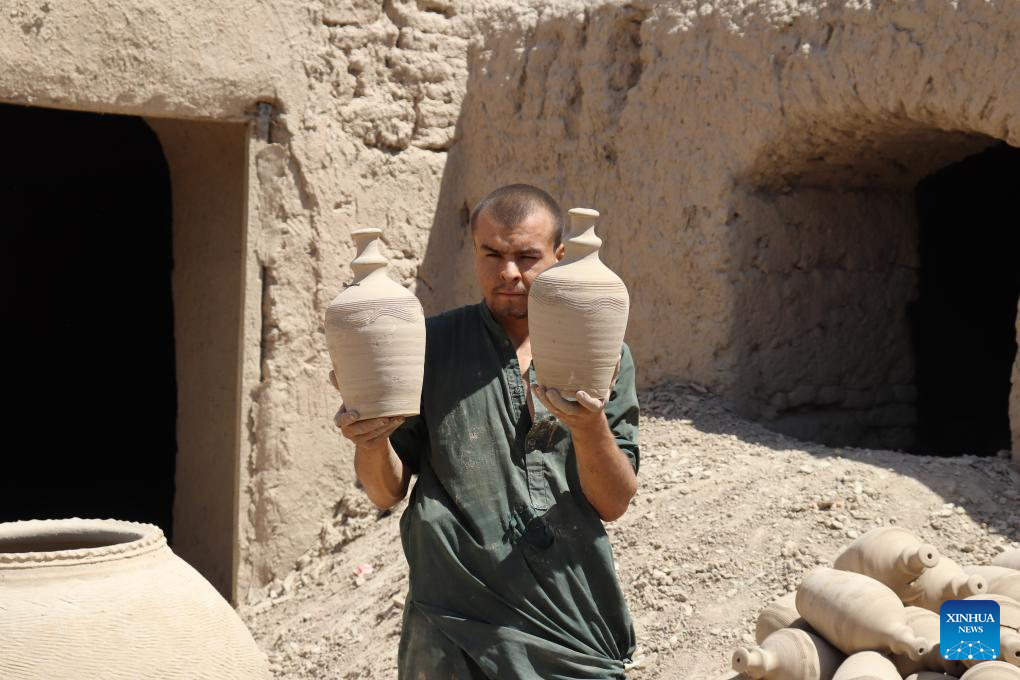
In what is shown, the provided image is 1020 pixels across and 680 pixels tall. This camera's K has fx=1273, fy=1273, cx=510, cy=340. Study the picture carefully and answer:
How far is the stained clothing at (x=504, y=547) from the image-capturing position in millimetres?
2666

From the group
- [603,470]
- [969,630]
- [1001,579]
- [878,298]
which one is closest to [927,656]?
[969,630]

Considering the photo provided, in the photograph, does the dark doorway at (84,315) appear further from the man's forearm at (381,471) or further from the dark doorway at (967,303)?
the man's forearm at (381,471)

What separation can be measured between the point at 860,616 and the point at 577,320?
142 centimetres

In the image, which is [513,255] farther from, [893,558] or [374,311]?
[893,558]

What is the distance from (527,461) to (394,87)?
13.1 ft

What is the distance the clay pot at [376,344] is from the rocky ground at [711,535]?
2.03 meters

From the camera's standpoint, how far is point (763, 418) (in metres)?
5.90

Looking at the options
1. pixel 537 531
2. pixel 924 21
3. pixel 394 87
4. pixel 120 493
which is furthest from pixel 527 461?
pixel 120 493

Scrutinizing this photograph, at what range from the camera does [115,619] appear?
318 cm

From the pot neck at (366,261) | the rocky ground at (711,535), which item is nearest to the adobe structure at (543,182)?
the rocky ground at (711,535)

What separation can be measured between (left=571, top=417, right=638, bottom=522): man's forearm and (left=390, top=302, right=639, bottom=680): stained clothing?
0.05 metres

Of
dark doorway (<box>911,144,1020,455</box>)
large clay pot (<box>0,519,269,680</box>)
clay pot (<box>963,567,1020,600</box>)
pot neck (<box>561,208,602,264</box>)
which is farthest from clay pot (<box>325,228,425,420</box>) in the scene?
dark doorway (<box>911,144,1020,455</box>)

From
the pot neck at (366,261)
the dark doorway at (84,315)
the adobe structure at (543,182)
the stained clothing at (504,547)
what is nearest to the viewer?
the stained clothing at (504,547)

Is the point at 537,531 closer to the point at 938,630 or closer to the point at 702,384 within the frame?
the point at 938,630
